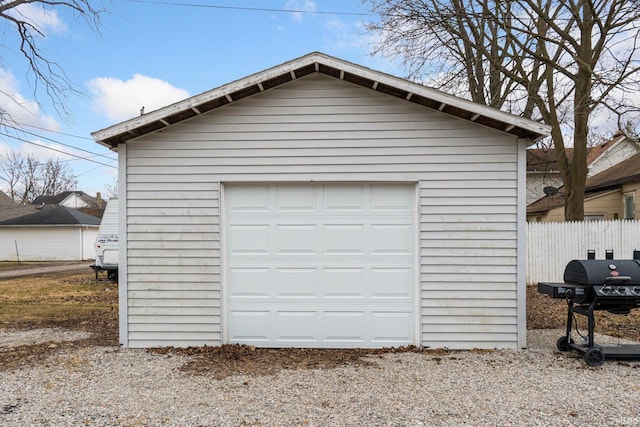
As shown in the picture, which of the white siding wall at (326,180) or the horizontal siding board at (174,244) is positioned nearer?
the white siding wall at (326,180)

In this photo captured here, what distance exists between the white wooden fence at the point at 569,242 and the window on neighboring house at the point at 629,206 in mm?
3721

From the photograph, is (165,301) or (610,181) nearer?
(165,301)

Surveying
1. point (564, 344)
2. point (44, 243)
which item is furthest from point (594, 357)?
point (44, 243)

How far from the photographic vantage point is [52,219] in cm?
2398

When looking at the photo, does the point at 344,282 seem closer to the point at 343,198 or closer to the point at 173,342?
the point at 343,198

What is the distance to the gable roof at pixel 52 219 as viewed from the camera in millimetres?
23766

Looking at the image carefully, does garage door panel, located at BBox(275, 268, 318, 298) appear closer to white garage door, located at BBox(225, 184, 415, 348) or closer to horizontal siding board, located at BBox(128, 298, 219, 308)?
white garage door, located at BBox(225, 184, 415, 348)

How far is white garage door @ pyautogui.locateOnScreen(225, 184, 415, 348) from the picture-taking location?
18.8 feet

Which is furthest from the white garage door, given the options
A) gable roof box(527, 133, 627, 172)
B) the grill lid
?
gable roof box(527, 133, 627, 172)

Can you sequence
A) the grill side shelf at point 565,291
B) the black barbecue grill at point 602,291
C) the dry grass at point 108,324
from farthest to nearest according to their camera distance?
the dry grass at point 108,324 < the grill side shelf at point 565,291 < the black barbecue grill at point 602,291

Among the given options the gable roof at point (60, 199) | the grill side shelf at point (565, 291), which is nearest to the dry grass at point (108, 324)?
the grill side shelf at point (565, 291)

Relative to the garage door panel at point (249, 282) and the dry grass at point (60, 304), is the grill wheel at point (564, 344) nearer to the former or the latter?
the garage door panel at point (249, 282)

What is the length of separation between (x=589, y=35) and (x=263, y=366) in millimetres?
11564

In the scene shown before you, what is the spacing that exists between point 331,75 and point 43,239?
24.4m
